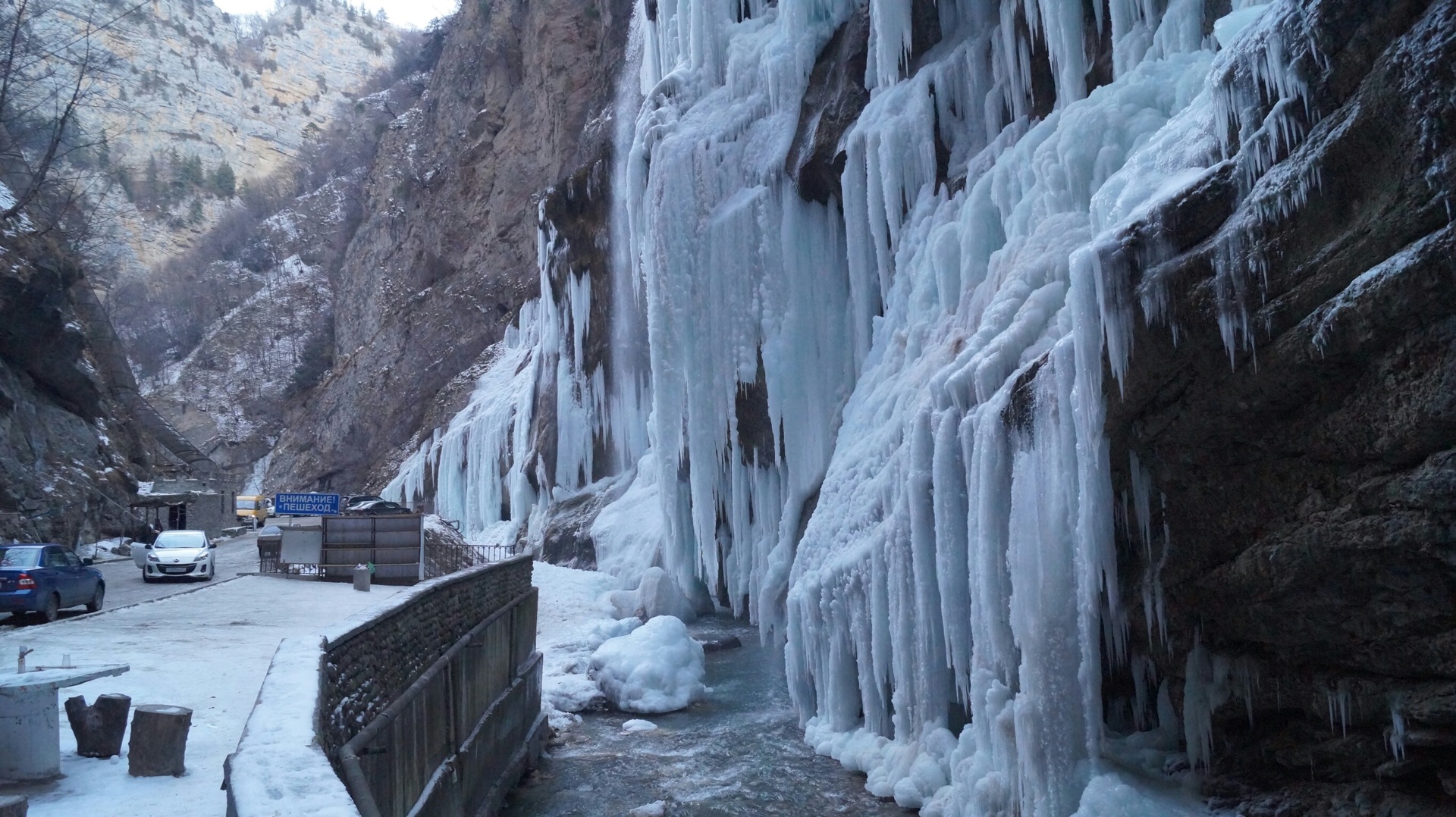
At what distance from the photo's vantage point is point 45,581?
598 inches

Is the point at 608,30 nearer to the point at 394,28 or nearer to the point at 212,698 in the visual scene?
the point at 212,698

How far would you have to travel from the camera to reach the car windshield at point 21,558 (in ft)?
51.1

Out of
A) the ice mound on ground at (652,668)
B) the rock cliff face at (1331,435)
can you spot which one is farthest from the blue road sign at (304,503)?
the rock cliff face at (1331,435)

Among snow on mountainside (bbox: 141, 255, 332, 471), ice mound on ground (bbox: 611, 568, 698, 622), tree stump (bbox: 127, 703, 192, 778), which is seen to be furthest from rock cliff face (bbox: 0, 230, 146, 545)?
snow on mountainside (bbox: 141, 255, 332, 471)

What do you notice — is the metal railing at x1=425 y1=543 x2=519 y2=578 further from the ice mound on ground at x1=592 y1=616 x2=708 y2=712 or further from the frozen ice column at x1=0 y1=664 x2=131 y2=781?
the frozen ice column at x1=0 y1=664 x2=131 y2=781

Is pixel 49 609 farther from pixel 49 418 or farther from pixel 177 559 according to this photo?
pixel 49 418

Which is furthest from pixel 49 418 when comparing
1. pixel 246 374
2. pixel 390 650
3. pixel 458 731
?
pixel 246 374

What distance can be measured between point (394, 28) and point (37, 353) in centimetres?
9009

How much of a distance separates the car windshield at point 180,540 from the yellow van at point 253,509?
92.1ft

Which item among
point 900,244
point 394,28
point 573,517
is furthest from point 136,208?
point 900,244

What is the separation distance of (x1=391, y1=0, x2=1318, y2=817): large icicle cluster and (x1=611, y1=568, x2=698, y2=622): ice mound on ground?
807mm

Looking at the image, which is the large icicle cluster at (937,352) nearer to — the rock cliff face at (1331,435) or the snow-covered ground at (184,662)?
the rock cliff face at (1331,435)

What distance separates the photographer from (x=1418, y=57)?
6301 mm

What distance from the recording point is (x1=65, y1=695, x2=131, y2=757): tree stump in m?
7.71
